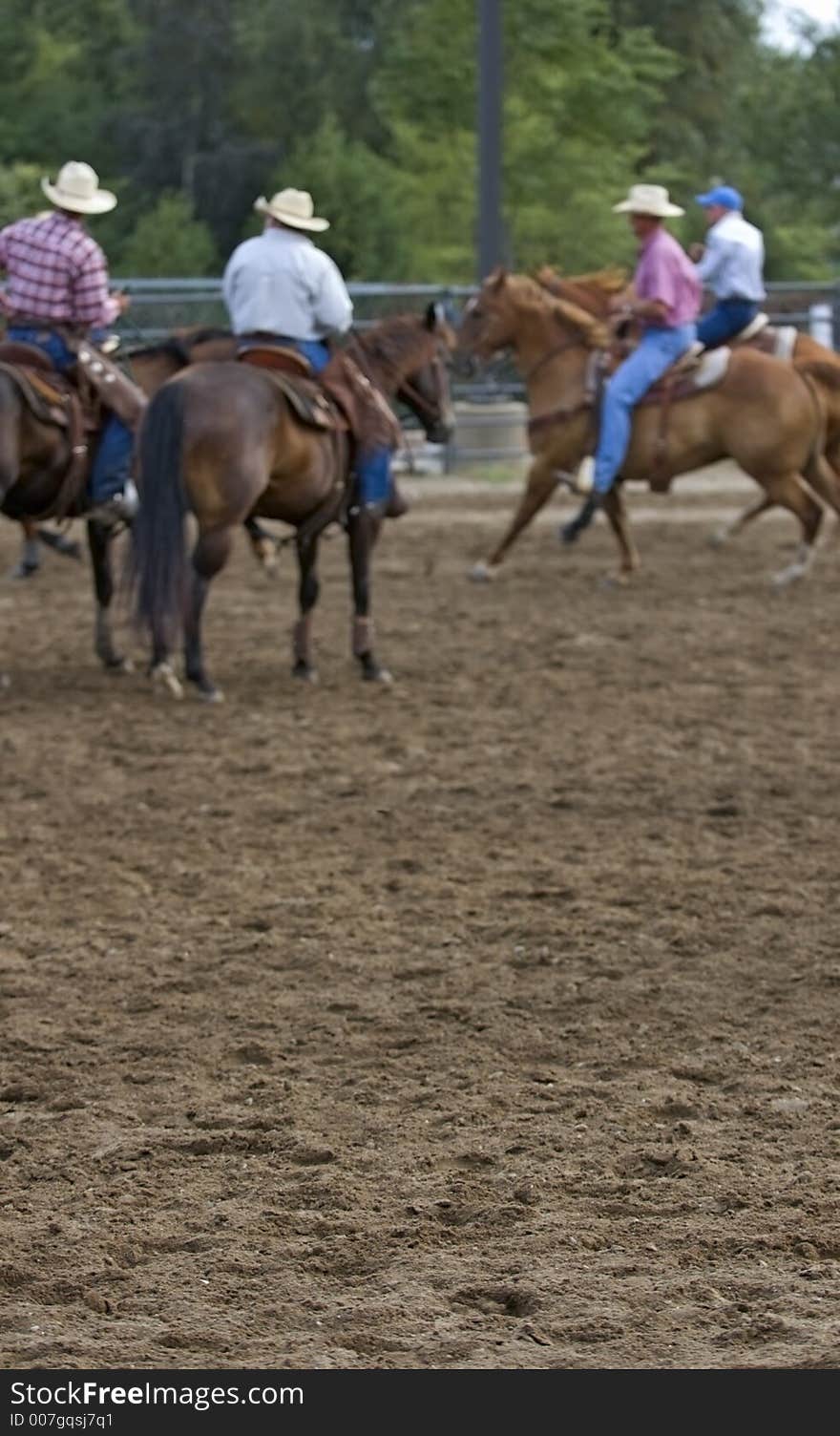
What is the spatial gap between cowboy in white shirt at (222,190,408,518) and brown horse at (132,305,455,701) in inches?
13.6

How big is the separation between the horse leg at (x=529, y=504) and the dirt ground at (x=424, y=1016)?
2542 mm

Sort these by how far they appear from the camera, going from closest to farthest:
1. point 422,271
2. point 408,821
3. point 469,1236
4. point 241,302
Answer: point 469,1236
point 408,821
point 241,302
point 422,271

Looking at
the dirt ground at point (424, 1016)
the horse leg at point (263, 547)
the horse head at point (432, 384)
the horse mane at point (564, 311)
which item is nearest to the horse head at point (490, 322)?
the horse mane at point (564, 311)

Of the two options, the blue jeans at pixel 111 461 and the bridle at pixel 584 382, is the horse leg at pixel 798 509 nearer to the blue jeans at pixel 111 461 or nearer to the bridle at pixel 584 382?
the bridle at pixel 584 382

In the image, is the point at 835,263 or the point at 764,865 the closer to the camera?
the point at 764,865

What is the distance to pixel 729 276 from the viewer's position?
14.1 m

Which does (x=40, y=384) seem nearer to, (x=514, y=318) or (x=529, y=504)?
(x=529, y=504)

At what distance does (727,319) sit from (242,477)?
5.38m

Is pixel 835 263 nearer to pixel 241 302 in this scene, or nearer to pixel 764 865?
pixel 241 302

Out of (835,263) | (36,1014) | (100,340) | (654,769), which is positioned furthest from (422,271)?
(36,1014)

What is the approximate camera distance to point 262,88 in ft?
155

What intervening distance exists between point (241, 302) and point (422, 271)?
24.7 metres

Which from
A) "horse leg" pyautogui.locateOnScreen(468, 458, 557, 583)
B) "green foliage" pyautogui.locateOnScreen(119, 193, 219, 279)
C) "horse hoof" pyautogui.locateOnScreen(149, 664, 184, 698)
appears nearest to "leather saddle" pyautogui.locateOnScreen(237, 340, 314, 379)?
"horse hoof" pyautogui.locateOnScreen(149, 664, 184, 698)

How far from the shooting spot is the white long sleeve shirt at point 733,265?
555 inches
